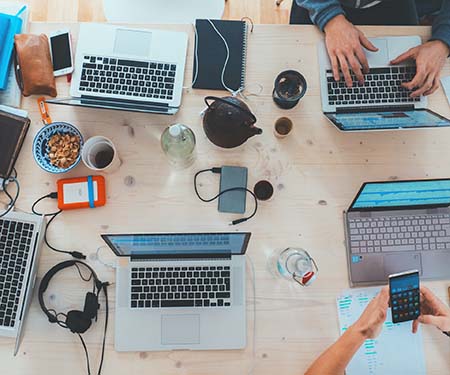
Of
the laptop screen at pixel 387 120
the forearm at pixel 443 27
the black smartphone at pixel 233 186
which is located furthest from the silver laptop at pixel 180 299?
the forearm at pixel 443 27

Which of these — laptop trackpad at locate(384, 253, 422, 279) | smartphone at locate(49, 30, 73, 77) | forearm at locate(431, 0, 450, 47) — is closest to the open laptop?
forearm at locate(431, 0, 450, 47)

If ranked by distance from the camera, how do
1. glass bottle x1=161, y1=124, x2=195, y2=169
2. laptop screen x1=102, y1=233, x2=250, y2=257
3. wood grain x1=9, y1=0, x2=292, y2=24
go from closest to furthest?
1. laptop screen x1=102, y1=233, x2=250, y2=257
2. glass bottle x1=161, y1=124, x2=195, y2=169
3. wood grain x1=9, y1=0, x2=292, y2=24

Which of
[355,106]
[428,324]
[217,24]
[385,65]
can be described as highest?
[217,24]

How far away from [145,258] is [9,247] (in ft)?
1.13

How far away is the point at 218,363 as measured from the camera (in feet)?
3.36

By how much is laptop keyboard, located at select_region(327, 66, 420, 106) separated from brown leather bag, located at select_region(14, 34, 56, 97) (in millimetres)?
795

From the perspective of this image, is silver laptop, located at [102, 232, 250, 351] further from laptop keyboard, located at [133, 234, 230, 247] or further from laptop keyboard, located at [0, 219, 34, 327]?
laptop keyboard, located at [0, 219, 34, 327]

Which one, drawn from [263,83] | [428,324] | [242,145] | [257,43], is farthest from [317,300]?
[257,43]

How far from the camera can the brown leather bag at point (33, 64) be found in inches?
42.7

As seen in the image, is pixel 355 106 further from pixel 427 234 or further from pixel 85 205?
pixel 85 205

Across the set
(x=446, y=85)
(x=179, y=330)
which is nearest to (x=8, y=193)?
(x=179, y=330)

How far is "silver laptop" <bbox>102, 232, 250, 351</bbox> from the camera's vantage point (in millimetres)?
1022

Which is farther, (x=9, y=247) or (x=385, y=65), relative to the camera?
(x=385, y=65)

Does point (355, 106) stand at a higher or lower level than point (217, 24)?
lower
